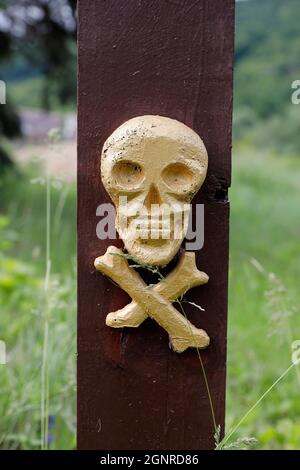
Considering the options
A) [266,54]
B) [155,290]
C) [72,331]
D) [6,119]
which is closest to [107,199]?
[155,290]

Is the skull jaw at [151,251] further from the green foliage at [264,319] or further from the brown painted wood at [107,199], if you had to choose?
the green foliage at [264,319]

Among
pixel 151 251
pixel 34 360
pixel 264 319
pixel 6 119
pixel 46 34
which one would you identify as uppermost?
pixel 46 34

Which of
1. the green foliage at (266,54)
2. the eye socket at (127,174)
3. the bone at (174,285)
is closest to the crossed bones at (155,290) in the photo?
the bone at (174,285)

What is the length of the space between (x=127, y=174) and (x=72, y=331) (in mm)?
737

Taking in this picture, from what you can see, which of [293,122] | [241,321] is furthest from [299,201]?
[241,321]

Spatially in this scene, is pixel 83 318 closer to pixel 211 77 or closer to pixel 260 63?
pixel 211 77

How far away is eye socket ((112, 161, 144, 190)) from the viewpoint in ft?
3.24

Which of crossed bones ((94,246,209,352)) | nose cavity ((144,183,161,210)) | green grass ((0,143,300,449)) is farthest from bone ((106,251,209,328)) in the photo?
green grass ((0,143,300,449))

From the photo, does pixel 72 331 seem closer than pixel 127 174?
No

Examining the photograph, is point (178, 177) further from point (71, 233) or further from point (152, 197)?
point (71, 233)

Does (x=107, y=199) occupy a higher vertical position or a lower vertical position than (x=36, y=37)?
lower

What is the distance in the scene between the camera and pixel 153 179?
97cm

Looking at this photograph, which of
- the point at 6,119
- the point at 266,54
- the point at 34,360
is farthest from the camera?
the point at 266,54

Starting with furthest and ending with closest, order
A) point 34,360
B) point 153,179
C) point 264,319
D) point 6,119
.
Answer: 1. point 6,119
2. point 264,319
3. point 34,360
4. point 153,179
